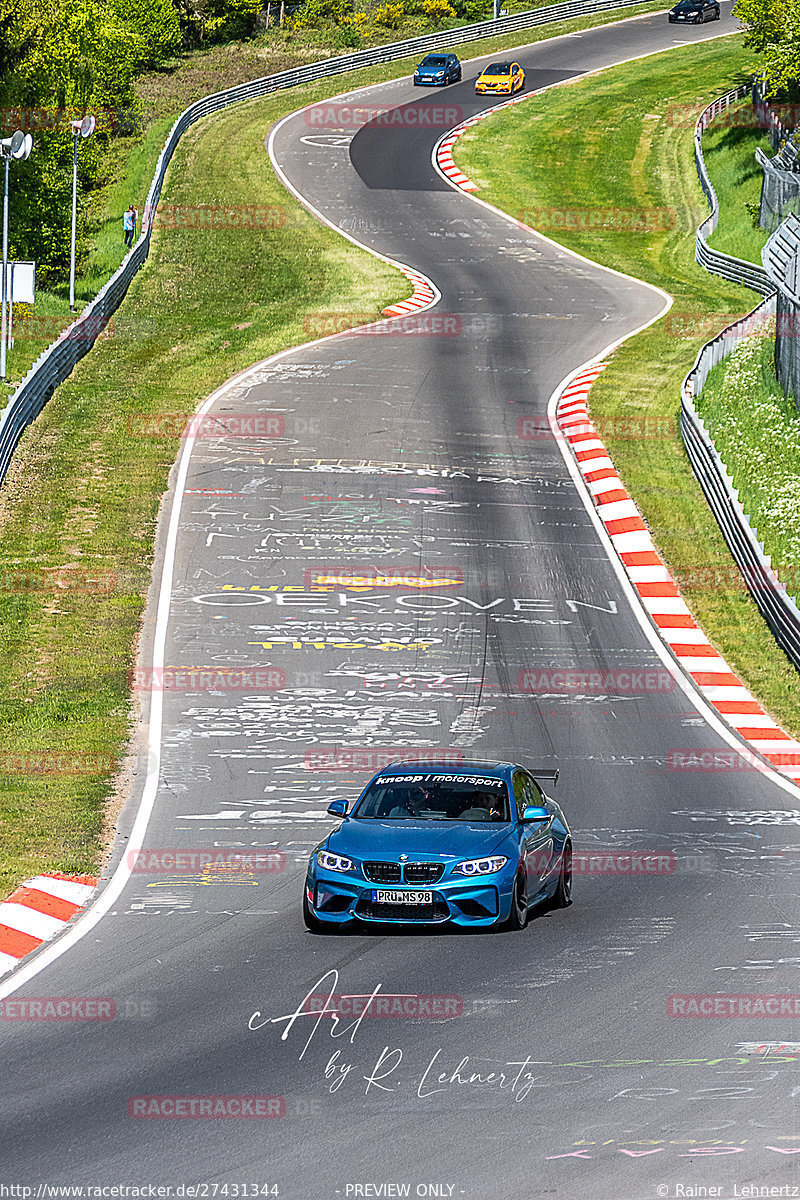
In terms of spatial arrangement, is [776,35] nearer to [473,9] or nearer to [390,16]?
[390,16]

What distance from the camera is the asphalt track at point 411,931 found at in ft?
27.7

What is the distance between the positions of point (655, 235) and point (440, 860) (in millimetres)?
49787

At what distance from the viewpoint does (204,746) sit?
19.3 meters

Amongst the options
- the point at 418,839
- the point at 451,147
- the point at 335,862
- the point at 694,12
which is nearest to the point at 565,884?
the point at 418,839

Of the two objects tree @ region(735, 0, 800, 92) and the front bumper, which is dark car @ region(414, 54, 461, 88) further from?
the front bumper

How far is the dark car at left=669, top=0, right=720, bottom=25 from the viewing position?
9194 centimetres

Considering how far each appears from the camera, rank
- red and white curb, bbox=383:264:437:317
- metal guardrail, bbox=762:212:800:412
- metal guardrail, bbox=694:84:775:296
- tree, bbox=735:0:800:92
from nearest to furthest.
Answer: metal guardrail, bbox=762:212:800:412 < red and white curb, bbox=383:264:437:317 < metal guardrail, bbox=694:84:775:296 < tree, bbox=735:0:800:92

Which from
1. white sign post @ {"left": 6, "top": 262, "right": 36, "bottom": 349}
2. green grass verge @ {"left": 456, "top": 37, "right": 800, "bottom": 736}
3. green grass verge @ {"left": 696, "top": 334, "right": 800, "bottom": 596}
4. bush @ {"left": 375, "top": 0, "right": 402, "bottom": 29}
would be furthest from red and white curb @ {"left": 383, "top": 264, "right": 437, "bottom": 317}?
bush @ {"left": 375, "top": 0, "right": 402, "bottom": 29}

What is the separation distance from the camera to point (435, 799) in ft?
44.4

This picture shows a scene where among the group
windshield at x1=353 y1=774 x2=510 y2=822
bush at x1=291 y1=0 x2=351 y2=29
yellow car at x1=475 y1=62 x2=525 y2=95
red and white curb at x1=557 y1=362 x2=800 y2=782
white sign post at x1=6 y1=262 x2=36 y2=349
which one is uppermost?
bush at x1=291 y1=0 x2=351 y2=29

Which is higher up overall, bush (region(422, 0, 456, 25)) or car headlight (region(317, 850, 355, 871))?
bush (region(422, 0, 456, 25))

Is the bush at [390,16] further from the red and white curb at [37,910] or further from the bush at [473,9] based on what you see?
the red and white curb at [37,910]

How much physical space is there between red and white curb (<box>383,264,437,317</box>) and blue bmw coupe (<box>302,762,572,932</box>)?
3399 centimetres

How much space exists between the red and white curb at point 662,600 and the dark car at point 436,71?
4736 cm
